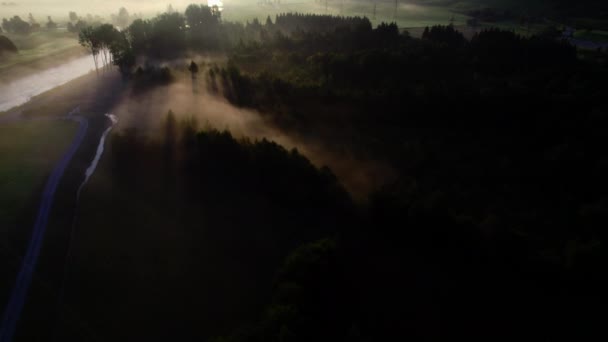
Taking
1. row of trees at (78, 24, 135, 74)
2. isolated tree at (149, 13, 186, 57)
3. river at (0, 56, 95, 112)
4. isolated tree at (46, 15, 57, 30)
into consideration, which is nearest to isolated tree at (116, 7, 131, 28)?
isolated tree at (46, 15, 57, 30)

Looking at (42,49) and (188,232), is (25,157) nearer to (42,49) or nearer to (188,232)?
(188,232)

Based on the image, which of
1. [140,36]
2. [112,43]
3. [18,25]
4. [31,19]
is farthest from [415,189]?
[31,19]

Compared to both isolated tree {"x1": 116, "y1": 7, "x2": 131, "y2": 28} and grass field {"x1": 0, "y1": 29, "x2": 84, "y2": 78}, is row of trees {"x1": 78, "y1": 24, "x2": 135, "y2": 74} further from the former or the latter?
isolated tree {"x1": 116, "y1": 7, "x2": 131, "y2": 28}

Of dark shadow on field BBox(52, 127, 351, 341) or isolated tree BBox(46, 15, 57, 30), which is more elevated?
isolated tree BBox(46, 15, 57, 30)

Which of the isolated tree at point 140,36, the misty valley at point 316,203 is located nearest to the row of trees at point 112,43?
the misty valley at point 316,203

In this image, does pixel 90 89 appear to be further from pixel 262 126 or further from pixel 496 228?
pixel 496 228

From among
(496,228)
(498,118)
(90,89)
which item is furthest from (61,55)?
(496,228)
